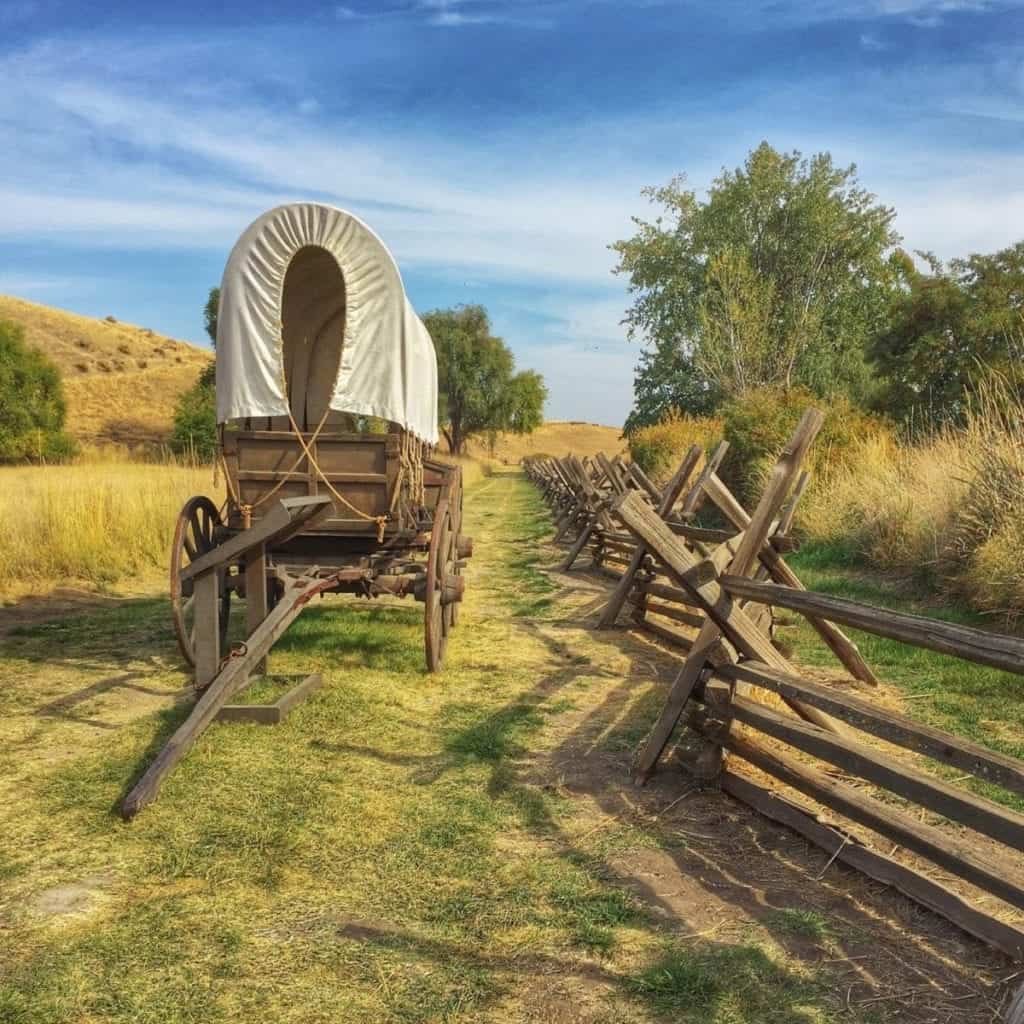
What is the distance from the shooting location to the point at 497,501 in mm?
28594

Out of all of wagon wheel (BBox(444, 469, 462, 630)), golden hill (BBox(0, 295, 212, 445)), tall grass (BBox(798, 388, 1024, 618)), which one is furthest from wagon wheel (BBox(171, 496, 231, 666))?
golden hill (BBox(0, 295, 212, 445))

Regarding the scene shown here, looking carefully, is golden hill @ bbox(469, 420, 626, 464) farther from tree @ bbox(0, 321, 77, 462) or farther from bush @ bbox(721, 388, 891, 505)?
bush @ bbox(721, 388, 891, 505)

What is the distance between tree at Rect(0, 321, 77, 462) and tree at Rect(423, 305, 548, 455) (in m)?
23.4

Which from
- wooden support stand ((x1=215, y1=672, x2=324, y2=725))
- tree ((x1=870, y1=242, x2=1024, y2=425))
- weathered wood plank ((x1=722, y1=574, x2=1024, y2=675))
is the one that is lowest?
wooden support stand ((x1=215, y1=672, x2=324, y2=725))

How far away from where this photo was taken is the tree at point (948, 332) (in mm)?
18234

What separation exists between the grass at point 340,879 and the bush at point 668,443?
1439 cm

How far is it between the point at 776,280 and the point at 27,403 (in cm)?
3142

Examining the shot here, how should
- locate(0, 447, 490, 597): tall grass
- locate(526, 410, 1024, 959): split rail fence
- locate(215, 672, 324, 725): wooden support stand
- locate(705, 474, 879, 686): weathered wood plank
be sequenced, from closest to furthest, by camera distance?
locate(526, 410, 1024, 959): split rail fence
locate(215, 672, 324, 725): wooden support stand
locate(705, 474, 879, 686): weathered wood plank
locate(0, 447, 490, 597): tall grass

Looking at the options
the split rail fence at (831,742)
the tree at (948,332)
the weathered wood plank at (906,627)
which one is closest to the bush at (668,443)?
the tree at (948,332)

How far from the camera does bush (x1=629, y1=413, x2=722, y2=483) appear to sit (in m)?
19.7

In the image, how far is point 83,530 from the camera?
10.4 meters

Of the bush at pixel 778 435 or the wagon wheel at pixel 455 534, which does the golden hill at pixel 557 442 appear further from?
the wagon wheel at pixel 455 534

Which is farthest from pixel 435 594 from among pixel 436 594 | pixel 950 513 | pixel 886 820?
pixel 950 513

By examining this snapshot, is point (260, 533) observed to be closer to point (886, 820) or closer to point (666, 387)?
point (886, 820)
